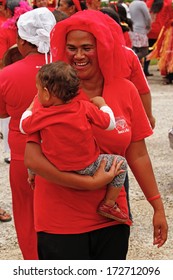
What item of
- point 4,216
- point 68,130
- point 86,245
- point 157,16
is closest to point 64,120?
point 68,130

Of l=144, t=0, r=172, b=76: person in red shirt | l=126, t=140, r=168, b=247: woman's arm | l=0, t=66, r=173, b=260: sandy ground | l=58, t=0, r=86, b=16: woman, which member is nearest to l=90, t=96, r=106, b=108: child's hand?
l=126, t=140, r=168, b=247: woman's arm

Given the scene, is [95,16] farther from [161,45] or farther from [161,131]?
[161,45]

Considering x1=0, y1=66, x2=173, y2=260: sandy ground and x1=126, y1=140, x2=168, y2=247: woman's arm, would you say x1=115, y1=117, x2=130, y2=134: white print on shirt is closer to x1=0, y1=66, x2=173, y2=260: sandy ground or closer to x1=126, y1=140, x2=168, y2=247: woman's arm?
x1=126, y1=140, x2=168, y2=247: woman's arm

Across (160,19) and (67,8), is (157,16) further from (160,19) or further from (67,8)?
(67,8)

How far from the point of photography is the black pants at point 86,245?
284 cm

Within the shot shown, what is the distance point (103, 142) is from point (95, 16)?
60cm

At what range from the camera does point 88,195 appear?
284cm

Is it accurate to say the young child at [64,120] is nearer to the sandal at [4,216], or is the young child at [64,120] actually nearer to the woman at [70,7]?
the sandal at [4,216]

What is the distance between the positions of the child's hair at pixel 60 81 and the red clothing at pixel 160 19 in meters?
10.8

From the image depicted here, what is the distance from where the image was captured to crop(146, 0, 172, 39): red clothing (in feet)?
43.4

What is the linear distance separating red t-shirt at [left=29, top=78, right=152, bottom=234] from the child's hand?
5 centimetres

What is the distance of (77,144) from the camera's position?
2695mm

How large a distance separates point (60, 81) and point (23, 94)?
43.0 inches
